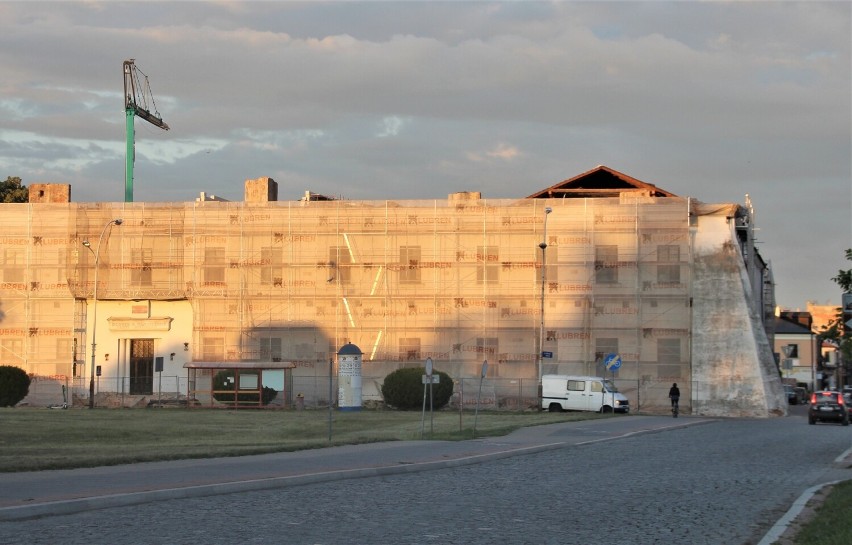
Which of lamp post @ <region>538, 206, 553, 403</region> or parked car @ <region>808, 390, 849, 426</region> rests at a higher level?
lamp post @ <region>538, 206, 553, 403</region>

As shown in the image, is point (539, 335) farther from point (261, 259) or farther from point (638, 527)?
point (638, 527)

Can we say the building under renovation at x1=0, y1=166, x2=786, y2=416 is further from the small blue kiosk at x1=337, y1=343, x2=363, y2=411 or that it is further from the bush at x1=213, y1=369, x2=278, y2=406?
the small blue kiosk at x1=337, y1=343, x2=363, y2=411

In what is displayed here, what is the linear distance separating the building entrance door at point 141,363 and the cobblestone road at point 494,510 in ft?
153

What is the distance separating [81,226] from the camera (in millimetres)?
68250

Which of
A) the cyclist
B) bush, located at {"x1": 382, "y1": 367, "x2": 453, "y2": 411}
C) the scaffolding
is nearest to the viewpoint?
the cyclist

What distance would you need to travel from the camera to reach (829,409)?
53.2 metres

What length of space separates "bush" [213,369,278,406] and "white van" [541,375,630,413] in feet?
46.6

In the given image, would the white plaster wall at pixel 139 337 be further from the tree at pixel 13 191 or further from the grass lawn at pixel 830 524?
the grass lawn at pixel 830 524

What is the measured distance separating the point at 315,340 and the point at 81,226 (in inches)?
605

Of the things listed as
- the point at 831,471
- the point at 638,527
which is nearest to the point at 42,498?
the point at 638,527

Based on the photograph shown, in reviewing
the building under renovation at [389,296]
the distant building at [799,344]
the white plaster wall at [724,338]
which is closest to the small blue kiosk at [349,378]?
Answer: the building under renovation at [389,296]

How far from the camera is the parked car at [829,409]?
2094 inches

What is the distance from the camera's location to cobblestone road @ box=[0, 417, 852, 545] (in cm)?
1340

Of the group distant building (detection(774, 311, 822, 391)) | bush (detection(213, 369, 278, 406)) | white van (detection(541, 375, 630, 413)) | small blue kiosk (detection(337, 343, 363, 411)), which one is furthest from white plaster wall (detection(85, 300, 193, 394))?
distant building (detection(774, 311, 822, 391))
